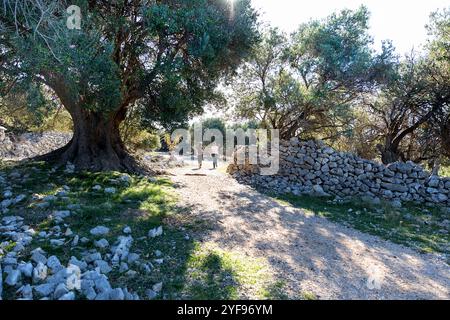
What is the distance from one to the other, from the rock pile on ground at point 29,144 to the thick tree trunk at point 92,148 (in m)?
3.83

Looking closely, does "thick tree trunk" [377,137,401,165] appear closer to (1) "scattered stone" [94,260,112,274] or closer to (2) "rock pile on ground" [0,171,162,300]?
(2) "rock pile on ground" [0,171,162,300]

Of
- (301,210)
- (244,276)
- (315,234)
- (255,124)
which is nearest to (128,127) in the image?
(255,124)

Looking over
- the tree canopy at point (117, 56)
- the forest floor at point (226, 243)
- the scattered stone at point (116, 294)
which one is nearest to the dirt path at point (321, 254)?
the forest floor at point (226, 243)

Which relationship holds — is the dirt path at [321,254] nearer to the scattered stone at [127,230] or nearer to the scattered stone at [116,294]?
the scattered stone at [127,230]

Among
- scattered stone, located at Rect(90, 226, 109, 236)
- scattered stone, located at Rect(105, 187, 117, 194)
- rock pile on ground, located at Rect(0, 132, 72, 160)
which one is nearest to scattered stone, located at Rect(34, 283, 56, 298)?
scattered stone, located at Rect(90, 226, 109, 236)

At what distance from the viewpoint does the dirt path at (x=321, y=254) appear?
13.6 feet

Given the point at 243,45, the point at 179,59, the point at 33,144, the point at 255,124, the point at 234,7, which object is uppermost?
the point at 234,7

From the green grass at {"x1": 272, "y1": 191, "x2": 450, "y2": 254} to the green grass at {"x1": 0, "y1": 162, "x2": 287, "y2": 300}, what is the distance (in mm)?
3730

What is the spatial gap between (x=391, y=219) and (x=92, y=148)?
9799mm

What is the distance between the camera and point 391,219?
7.99 metres

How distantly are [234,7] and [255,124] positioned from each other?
6.40m
